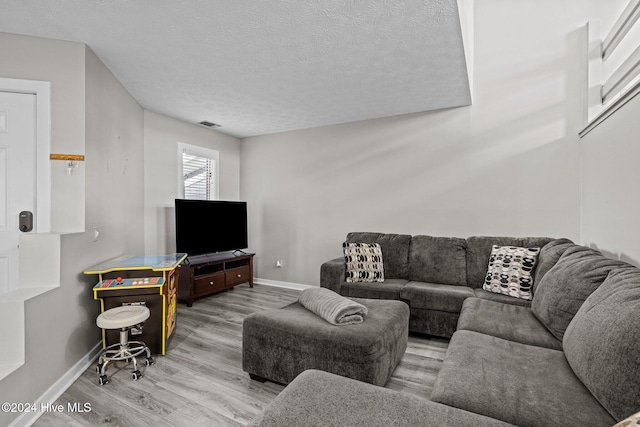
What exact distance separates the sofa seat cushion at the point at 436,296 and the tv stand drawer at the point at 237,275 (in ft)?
8.17

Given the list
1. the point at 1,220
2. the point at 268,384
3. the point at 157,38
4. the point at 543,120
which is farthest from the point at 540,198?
the point at 1,220

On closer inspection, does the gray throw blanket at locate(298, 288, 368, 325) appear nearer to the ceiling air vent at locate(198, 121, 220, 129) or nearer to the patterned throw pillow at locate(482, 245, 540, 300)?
→ the patterned throw pillow at locate(482, 245, 540, 300)

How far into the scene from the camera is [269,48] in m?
2.36

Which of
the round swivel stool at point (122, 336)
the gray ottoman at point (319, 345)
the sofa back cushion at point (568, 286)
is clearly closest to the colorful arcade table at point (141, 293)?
the round swivel stool at point (122, 336)

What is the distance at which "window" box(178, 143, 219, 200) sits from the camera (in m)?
4.37

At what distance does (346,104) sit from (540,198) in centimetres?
238

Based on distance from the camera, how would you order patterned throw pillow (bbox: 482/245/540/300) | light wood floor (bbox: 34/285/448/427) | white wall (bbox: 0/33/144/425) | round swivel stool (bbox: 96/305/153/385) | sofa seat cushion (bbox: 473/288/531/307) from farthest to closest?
1. patterned throw pillow (bbox: 482/245/540/300)
2. sofa seat cushion (bbox: 473/288/531/307)
3. round swivel stool (bbox: 96/305/153/385)
4. white wall (bbox: 0/33/144/425)
5. light wood floor (bbox: 34/285/448/427)

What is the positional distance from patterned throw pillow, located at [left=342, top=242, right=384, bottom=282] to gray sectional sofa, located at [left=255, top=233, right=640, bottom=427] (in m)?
1.06

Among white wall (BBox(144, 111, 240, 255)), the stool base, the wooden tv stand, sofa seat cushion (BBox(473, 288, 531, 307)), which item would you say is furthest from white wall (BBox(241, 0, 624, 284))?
the stool base

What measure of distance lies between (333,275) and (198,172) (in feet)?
8.88

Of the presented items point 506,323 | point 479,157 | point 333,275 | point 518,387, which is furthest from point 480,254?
point 518,387

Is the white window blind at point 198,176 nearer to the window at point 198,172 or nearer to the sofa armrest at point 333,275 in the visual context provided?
the window at point 198,172

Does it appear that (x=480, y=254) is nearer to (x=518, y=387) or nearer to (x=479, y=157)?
(x=479, y=157)

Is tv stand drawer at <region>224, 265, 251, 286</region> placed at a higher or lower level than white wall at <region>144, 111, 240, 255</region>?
lower
